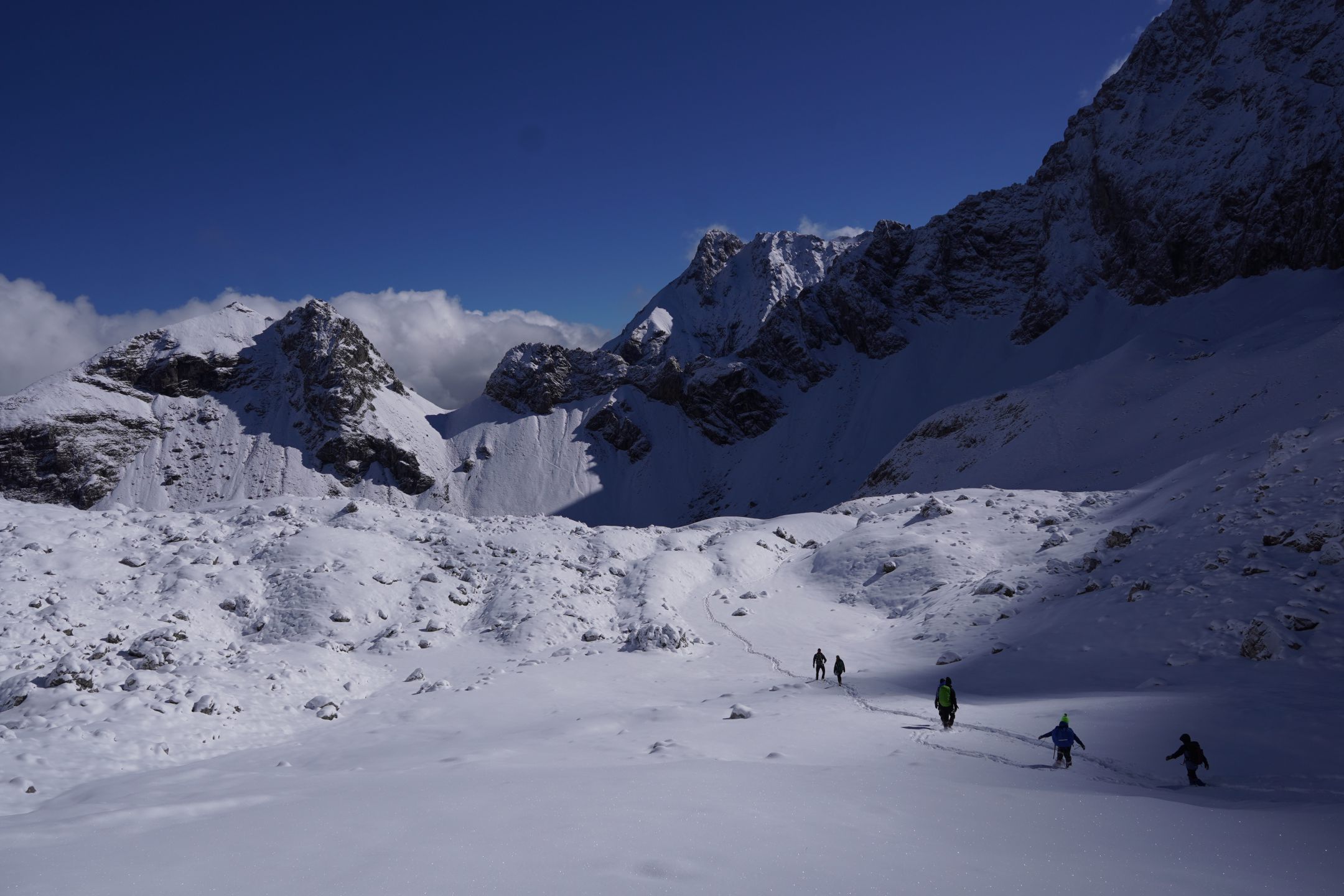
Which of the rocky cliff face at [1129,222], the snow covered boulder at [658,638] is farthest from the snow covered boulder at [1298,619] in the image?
the rocky cliff face at [1129,222]

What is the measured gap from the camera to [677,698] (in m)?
19.2

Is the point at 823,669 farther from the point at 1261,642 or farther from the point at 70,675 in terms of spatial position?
the point at 70,675

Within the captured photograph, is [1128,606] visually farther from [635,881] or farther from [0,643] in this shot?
[0,643]

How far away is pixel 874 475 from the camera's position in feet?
254

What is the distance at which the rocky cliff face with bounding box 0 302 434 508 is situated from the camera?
99.6m

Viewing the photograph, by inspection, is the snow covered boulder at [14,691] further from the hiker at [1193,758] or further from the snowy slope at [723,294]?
the snowy slope at [723,294]

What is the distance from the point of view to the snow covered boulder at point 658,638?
24.7 meters

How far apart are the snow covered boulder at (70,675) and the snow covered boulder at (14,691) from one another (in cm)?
25

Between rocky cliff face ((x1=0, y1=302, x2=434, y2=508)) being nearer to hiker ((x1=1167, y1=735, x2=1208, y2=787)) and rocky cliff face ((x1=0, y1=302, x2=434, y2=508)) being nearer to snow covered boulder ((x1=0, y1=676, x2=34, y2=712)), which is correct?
snow covered boulder ((x1=0, y1=676, x2=34, y2=712))

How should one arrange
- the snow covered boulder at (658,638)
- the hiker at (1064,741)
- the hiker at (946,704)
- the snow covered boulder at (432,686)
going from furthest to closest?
the snow covered boulder at (658,638)
the snow covered boulder at (432,686)
the hiker at (946,704)
the hiker at (1064,741)

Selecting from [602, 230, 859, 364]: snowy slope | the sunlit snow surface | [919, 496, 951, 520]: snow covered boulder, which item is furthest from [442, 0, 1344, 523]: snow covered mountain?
the sunlit snow surface

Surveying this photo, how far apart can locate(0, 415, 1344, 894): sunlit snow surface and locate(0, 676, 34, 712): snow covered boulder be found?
78 millimetres

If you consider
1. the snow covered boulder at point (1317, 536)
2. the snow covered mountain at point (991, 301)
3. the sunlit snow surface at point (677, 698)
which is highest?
the snow covered mountain at point (991, 301)

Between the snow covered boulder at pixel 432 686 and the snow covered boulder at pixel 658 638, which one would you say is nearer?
the snow covered boulder at pixel 432 686
